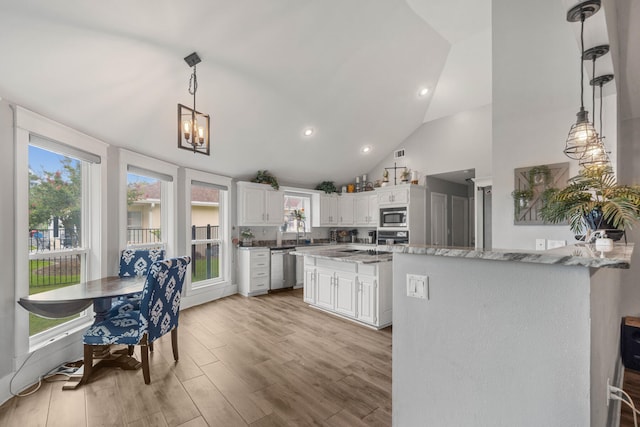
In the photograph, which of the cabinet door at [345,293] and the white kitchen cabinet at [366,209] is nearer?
the cabinet door at [345,293]

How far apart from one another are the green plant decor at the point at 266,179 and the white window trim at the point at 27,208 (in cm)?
264

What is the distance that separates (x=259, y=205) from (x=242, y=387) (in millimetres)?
3739

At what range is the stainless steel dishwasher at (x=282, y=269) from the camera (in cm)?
571

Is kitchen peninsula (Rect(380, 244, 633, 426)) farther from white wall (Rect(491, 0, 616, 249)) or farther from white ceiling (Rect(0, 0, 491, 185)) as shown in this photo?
white ceiling (Rect(0, 0, 491, 185))

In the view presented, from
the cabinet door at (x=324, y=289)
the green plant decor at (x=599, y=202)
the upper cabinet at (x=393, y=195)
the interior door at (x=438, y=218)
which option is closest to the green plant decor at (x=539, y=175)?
the green plant decor at (x=599, y=202)

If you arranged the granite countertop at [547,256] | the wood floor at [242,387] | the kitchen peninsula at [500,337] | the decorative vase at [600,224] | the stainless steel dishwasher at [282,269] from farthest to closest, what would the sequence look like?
the stainless steel dishwasher at [282,269] → the wood floor at [242,387] → the decorative vase at [600,224] → the kitchen peninsula at [500,337] → the granite countertop at [547,256]

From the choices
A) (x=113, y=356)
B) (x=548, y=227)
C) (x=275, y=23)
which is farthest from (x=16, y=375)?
(x=548, y=227)

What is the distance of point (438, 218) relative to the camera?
6434 mm

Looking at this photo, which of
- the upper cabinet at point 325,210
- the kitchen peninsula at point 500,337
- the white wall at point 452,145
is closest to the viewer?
the kitchen peninsula at point 500,337

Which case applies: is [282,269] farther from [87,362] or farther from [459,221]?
[459,221]

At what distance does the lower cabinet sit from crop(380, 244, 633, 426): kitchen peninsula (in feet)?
7.07

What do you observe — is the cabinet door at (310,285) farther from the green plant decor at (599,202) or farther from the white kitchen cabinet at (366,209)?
the green plant decor at (599,202)

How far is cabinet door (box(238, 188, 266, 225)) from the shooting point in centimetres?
548

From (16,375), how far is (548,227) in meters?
4.71
